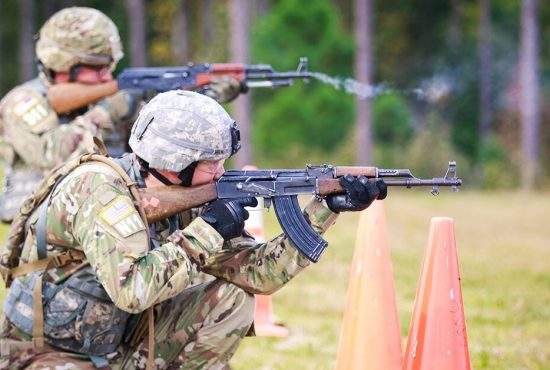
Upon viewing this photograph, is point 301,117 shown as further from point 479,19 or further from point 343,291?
point 343,291

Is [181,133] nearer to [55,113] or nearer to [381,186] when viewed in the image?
[381,186]

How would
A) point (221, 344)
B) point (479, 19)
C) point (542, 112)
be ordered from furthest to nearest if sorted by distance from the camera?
point (479, 19)
point (542, 112)
point (221, 344)

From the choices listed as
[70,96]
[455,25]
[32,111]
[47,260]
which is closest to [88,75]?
[70,96]

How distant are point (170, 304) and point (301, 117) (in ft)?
81.9

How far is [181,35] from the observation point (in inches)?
1721

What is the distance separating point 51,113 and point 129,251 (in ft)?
10.5

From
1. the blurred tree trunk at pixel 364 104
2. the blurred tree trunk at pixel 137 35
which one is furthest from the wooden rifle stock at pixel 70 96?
the blurred tree trunk at pixel 137 35

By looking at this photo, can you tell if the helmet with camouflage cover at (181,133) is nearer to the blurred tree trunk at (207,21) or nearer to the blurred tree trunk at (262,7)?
the blurred tree trunk at (262,7)

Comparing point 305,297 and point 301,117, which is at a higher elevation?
point 305,297

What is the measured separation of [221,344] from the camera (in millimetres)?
4953

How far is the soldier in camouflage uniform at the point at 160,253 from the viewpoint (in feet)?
14.6

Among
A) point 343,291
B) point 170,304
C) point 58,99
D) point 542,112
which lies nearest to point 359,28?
point 542,112

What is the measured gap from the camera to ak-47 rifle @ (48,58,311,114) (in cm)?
742

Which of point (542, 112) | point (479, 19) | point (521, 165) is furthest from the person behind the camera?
point (479, 19)
